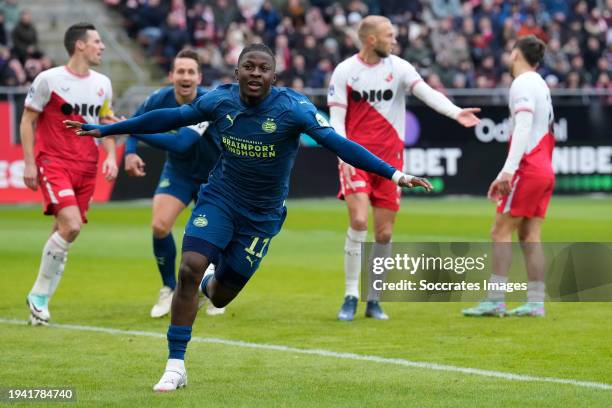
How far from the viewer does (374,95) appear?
34.1 feet

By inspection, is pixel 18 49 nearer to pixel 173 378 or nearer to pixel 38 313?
pixel 38 313

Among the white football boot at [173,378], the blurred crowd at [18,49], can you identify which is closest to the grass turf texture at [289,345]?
the white football boot at [173,378]

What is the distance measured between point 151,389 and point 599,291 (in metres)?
5.74

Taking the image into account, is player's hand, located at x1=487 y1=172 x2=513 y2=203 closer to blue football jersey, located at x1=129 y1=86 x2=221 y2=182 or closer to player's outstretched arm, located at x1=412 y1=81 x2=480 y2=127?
player's outstretched arm, located at x1=412 y1=81 x2=480 y2=127

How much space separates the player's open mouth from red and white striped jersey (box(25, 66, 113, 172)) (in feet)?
11.2

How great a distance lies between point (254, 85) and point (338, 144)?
617 mm

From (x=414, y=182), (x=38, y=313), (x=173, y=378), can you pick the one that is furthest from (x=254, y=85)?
(x=38, y=313)

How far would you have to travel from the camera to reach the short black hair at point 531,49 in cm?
1008

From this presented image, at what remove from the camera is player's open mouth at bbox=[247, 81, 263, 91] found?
7.12 m

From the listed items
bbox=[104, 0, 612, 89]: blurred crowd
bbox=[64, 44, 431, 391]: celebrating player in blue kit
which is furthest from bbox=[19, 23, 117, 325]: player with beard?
bbox=[104, 0, 612, 89]: blurred crowd

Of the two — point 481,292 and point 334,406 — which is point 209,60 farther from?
point 334,406

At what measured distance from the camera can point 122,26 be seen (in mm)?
27547

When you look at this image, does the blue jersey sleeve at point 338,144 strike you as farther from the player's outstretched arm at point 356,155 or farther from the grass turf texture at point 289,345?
the grass turf texture at point 289,345

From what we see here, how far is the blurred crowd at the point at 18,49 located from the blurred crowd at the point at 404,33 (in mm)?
2761
